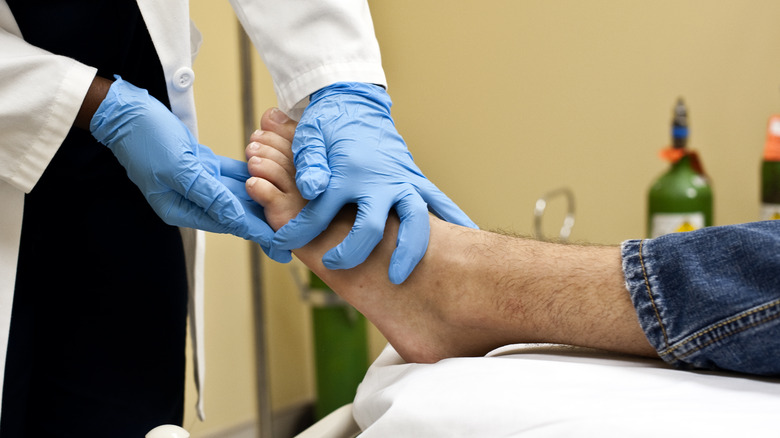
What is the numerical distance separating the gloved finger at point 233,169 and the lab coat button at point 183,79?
0.12m

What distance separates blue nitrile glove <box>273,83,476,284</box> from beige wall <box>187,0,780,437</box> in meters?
1.24

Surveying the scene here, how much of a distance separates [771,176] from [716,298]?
1168 mm

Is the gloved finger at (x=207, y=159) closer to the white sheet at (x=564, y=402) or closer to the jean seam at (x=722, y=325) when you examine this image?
the white sheet at (x=564, y=402)

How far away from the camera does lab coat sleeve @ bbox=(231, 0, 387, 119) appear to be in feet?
3.40

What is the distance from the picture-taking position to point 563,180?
2221 millimetres

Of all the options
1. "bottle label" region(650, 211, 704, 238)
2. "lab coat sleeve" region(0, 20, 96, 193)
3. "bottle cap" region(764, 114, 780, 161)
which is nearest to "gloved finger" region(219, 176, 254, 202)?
"lab coat sleeve" region(0, 20, 96, 193)

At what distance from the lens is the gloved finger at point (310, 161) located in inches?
34.1

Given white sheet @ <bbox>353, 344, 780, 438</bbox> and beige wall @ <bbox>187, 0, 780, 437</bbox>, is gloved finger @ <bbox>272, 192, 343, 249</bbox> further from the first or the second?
beige wall @ <bbox>187, 0, 780, 437</bbox>

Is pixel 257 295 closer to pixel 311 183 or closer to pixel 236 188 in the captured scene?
pixel 236 188

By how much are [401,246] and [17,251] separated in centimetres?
51

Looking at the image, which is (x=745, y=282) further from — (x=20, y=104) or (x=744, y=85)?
(x=744, y=85)

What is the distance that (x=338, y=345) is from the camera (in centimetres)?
231

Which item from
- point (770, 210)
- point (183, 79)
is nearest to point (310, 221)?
point (183, 79)

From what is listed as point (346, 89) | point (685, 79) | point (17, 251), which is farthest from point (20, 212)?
point (685, 79)
